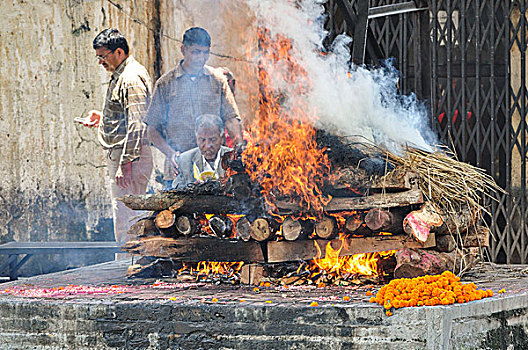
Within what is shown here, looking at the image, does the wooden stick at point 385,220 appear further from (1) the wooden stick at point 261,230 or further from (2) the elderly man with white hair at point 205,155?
(2) the elderly man with white hair at point 205,155

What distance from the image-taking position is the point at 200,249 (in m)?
5.22

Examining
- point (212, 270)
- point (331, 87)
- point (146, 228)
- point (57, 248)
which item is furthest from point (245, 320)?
point (57, 248)

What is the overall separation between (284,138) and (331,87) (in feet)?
2.09

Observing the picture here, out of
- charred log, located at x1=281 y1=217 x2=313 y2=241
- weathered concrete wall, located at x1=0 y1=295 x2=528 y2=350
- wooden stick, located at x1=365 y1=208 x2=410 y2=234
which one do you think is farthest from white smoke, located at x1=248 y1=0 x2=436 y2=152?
weathered concrete wall, located at x1=0 y1=295 x2=528 y2=350

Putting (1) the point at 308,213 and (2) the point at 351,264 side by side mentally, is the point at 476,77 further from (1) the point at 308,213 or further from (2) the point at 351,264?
(1) the point at 308,213

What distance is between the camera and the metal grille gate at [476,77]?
25.7 feet

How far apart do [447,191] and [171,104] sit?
3.19 m

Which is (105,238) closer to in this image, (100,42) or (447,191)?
(100,42)

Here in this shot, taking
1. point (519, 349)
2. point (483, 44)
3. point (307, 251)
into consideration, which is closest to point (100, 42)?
point (307, 251)

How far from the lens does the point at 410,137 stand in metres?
5.91

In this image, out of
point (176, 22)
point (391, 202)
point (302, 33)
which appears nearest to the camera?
point (391, 202)

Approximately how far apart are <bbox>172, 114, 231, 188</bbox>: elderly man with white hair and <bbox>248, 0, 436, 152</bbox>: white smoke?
0.98 metres

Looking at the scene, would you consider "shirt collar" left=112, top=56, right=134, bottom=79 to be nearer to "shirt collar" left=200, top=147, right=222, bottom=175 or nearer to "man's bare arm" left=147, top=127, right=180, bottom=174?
"man's bare arm" left=147, top=127, right=180, bottom=174

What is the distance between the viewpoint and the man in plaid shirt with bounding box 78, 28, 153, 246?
282 inches
